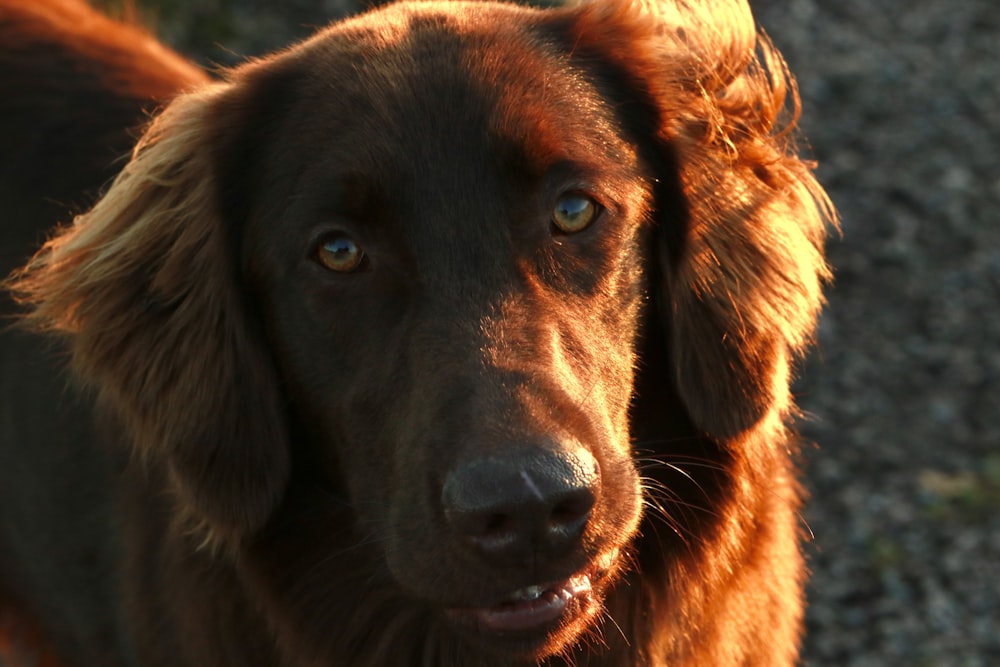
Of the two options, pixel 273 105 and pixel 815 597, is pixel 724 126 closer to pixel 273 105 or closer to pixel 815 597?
pixel 273 105

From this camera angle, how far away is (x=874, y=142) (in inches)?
298

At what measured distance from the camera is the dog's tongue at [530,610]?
2.92 m

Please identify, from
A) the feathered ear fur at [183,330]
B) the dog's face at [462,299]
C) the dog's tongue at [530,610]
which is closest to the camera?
the dog's face at [462,299]

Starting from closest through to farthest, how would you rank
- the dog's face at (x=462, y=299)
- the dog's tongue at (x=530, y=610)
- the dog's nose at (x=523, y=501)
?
the dog's nose at (x=523, y=501) → the dog's face at (x=462, y=299) → the dog's tongue at (x=530, y=610)

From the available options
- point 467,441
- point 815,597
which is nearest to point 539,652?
point 467,441

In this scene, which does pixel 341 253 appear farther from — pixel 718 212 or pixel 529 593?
pixel 718 212

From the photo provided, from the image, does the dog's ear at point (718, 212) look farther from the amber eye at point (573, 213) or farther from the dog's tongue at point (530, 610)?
the dog's tongue at point (530, 610)

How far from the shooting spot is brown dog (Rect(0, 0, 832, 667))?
296 cm

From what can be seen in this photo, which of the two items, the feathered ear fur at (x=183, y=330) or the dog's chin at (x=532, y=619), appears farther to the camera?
the feathered ear fur at (x=183, y=330)

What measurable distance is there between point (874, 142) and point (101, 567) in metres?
5.17

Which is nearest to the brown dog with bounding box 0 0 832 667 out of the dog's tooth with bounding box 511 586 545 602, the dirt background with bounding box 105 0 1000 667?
the dog's tooth with bounding box 511 586 545 602

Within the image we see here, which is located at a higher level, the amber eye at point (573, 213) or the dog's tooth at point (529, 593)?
the amber eye at point (573, 213)

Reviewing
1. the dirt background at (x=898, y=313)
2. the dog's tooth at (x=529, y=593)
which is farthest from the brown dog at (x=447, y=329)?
the dirt background at (x=898, y=313)

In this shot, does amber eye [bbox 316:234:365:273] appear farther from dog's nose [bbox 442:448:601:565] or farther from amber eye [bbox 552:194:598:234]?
dog's nose [bbox 442:448:601:565]
